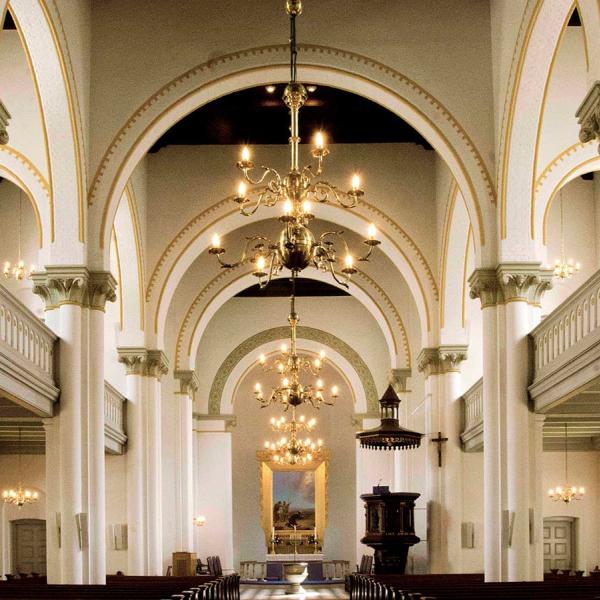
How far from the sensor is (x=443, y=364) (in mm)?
22047

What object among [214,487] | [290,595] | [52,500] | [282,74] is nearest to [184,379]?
[214,487]

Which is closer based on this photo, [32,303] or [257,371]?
[32,303]

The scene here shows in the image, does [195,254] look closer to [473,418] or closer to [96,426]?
[473,418]

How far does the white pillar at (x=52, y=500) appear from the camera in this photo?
15.4m

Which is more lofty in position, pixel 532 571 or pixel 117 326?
pixel 117 326

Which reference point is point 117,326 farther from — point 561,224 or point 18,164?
point 561,224

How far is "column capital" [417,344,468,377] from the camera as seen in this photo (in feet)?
72.3

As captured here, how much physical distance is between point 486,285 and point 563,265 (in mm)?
3245

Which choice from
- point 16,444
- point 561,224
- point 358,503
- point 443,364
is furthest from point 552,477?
point 16,444

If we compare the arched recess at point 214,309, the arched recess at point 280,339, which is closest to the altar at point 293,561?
the arched recess at point 280,339

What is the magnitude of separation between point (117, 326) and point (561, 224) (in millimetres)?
9106

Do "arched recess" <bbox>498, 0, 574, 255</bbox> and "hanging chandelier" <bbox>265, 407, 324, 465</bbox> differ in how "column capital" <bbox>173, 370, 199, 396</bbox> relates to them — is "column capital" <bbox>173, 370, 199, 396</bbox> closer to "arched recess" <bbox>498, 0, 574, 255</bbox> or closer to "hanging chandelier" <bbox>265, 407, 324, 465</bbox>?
"hanging chandelier" <bbox>265, 407, 324, 465</bbox>

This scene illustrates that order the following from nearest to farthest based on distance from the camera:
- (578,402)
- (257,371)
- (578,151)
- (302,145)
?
(578,402) < (578,151) < (302,145) < (257,371)

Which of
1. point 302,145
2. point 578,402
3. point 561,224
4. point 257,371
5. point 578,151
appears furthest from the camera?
point 257,371
